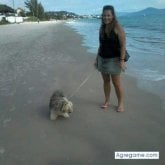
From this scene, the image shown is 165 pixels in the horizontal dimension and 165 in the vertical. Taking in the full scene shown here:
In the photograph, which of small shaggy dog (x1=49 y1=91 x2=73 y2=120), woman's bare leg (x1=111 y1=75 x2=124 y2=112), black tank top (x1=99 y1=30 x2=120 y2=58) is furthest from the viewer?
woman's bare leg (x1=111 y1=75 x2=124 y2=112)

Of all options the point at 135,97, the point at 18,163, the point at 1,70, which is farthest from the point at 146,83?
the point at 18,163

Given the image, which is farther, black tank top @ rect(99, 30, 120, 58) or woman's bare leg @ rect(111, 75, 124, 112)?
woman's bare leg @ rect(111, 75, 124, 112)

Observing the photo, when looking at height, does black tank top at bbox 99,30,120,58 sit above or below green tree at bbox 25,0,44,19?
above

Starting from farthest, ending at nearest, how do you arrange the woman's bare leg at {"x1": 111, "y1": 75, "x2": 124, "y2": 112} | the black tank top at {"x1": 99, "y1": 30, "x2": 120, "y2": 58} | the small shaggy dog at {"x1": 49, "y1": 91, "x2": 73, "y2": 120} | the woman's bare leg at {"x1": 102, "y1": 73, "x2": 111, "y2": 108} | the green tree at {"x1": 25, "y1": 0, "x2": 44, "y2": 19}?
1. the green tree at {"x1": 25, "y1": 0, "x2": 44, "y2": 19}
2. the woman's bare leg at {"x1": 102, "y1": 73, "x2": 111, "y2": 108}
3. the woman's bare leg at {"x1": 111, "y1": 75, "x2": 124, "y2": 112}
4. the black tank top at {"x1": 99, "y1": 30, "x2": 120, "y2": 58}
5. the small shaggy dog at {"x1": 49, "y1": 91, "x2": 73, "y2": 120}

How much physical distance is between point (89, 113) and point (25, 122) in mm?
1256

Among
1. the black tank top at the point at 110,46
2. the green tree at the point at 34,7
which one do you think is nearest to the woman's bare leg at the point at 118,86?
the black tank top at the point at 110,46

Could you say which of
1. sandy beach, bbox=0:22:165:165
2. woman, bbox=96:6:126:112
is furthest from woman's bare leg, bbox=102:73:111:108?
sandy beach, bbox=0:22:165:165

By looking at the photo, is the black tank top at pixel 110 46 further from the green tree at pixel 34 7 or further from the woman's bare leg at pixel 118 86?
the green tree at pixel 34 7

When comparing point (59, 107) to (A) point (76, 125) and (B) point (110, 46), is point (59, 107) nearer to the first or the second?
(A) point (76, 125)

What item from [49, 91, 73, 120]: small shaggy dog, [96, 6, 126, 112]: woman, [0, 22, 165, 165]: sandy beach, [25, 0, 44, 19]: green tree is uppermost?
[96, 6, 126, 112]: woman

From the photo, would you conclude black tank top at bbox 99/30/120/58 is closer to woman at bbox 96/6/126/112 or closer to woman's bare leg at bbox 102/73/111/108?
woman at bbox 96/6/126/112

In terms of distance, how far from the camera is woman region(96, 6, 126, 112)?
20.6 feet

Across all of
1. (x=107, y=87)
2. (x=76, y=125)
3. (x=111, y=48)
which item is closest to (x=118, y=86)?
(x=107, y=87)

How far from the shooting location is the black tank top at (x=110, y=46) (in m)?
6.36
